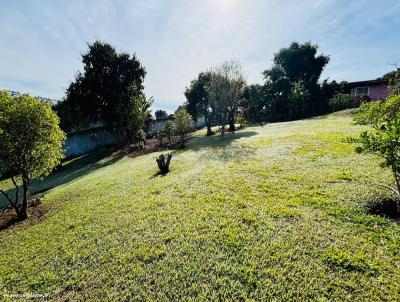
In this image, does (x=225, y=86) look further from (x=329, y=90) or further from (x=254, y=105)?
(x=329, y=90)

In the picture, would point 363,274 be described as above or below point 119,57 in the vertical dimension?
below

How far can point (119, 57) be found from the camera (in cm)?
3212

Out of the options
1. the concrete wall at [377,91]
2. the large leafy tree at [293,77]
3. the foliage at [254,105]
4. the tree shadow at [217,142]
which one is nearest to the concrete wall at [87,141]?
the tree shadow at [217,142]

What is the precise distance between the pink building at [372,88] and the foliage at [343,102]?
658 cm

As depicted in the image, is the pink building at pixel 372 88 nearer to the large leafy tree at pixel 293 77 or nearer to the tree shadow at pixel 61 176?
the large leafy tree at pixel 293 77

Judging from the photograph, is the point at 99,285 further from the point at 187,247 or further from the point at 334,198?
the point at 334,198

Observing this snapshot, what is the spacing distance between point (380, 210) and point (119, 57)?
113ft

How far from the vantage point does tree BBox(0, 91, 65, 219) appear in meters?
9.71

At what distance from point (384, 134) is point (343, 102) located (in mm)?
35198

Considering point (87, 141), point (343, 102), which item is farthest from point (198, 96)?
point (343, 102)

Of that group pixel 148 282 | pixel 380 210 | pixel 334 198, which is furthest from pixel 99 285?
pixel 380 210

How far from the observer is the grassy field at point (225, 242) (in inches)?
168

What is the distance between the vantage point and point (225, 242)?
216 inches

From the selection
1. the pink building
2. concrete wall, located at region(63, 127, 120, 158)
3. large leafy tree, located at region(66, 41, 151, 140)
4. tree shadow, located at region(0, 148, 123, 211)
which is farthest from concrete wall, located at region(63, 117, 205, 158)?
the pink building
